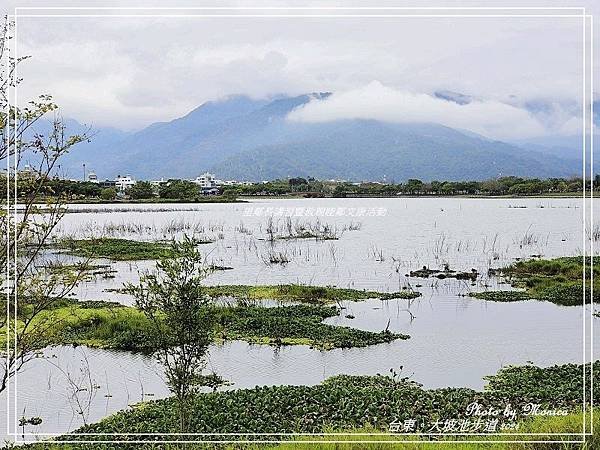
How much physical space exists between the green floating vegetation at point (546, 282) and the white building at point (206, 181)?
5.90 ft

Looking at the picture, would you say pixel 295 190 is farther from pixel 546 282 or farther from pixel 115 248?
pixel 546 282

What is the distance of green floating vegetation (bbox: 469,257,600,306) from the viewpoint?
3.90 metres

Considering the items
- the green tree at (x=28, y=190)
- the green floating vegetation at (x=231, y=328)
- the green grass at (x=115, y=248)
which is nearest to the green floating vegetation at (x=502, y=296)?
the green floating vegetation at (x=231, y=328)

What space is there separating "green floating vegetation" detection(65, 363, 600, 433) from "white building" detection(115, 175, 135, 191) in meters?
1.14

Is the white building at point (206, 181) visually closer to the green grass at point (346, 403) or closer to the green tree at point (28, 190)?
the green tree at point (28, 190)

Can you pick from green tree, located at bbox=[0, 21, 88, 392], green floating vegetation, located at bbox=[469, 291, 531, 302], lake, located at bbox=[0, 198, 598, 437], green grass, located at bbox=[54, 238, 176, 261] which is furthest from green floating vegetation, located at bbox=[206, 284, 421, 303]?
green tree, located at bbox=[0, 21, 88, 392]

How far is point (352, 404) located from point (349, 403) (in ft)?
0.06

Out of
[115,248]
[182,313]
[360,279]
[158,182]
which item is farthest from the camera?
[360,279]

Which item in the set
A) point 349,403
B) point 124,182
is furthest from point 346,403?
point 124,182

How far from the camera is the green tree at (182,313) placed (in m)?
2.98

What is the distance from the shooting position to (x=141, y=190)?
337 centimetres

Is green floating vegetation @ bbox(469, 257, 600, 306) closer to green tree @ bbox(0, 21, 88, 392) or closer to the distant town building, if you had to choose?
the distant town building

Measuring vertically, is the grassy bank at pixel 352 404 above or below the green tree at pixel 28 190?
below

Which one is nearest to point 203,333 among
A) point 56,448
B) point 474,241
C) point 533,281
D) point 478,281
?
point 56,448
